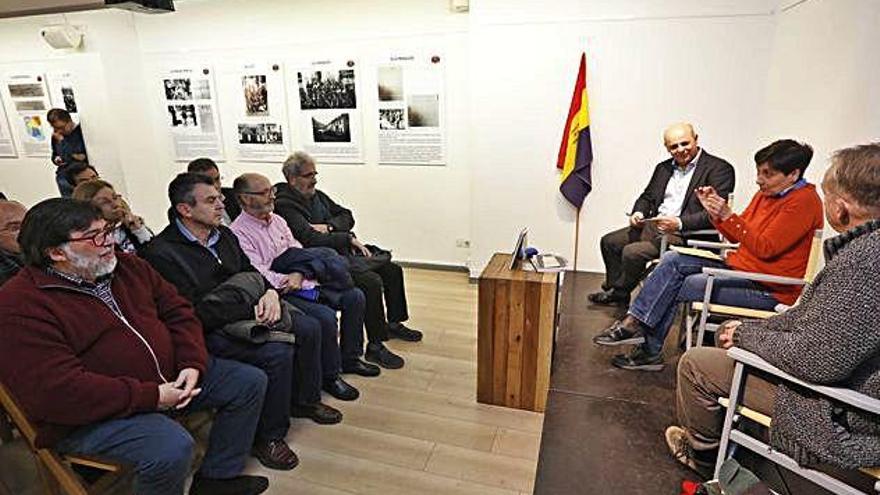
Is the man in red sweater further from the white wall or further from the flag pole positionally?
the flag pole

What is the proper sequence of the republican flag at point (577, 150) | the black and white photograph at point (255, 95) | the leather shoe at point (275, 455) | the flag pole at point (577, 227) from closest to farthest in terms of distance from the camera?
the leather shoe at point (275, 455) → the republican flag at point (577, 150) → the flag pole at point (577, 227) → the black and white photograph at point (255, 95)

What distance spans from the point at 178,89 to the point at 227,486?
14.1 ft

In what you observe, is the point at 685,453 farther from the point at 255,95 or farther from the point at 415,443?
the point at 255,95

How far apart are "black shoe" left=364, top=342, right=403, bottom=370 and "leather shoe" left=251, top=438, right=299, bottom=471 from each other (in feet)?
2.75

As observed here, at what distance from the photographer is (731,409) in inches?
59.7

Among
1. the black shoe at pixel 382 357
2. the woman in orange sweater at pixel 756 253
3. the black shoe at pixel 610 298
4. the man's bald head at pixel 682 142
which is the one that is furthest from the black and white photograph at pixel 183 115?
the woman in orange sweater at pixel 756 253

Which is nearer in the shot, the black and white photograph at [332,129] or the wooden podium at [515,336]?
the wooden podium at [515,336]

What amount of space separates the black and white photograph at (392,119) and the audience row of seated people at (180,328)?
1526mm

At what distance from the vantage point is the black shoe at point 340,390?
249 centimetres

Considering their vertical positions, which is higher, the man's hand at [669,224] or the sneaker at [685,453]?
the man's hand at [669,224]

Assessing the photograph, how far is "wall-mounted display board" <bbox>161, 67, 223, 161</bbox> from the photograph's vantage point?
15.5 feet

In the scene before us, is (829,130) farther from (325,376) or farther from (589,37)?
(325,376)

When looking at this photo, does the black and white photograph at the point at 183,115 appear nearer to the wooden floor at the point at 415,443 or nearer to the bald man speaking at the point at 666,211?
the wooden floor at the point at 415,443

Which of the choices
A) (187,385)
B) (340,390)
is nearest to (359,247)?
(340,390)
